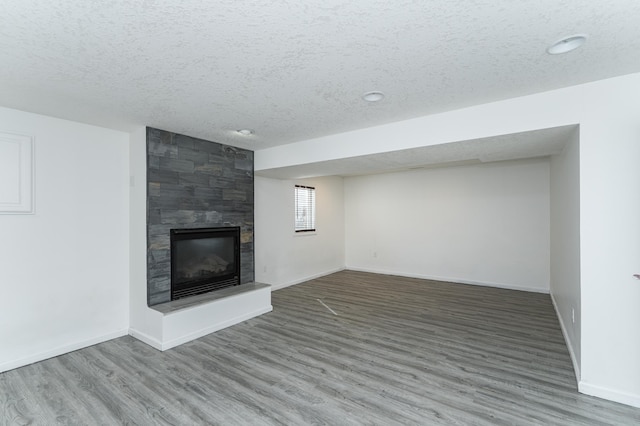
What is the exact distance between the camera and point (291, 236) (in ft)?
19.9

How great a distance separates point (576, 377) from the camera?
2.52 meters

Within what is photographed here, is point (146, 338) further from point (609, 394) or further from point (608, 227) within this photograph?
point (608, 227)

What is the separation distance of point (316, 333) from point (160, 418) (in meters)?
1.83

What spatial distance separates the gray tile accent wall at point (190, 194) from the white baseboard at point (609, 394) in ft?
13.1

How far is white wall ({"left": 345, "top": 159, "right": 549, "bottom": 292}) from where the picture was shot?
541cm

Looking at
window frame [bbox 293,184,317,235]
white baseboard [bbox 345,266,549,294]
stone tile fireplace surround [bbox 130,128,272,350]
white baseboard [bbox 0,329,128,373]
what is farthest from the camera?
window frame [bbox 293,184,317,235]

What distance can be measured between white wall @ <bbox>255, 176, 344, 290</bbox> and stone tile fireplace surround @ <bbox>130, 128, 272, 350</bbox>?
785mm

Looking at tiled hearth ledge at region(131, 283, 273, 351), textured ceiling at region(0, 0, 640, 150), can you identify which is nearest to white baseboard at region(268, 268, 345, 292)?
tiled hearth ledge at region(131, 283, 273, 351)

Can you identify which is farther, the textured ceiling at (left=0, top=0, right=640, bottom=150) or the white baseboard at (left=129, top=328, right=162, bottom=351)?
the white baseboard at (left=129, top=328, right=162, bottom=351)

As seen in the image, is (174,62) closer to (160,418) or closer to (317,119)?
(317,119)

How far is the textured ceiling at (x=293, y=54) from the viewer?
154 cm

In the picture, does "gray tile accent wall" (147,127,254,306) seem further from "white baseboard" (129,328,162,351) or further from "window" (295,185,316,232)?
"window" (295,185,316,232)

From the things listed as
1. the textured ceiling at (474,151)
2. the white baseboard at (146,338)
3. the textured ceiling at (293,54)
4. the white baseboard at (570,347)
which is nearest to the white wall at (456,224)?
the white baseboard at (570,347)

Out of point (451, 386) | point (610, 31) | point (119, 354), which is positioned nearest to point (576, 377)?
point (451, 386)
